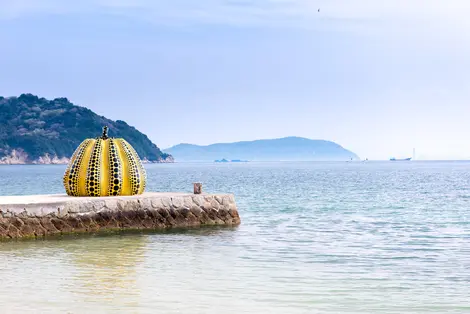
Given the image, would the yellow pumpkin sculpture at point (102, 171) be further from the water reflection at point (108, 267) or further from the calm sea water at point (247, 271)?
the water reflection at point (108, 267)

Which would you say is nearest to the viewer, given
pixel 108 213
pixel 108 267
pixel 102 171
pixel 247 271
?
pixel 247 271

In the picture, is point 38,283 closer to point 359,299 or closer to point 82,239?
point 359,299

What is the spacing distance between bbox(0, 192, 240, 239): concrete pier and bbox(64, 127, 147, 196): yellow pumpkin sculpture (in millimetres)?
1030

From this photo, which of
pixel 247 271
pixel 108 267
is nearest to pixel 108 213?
pixel 108 267

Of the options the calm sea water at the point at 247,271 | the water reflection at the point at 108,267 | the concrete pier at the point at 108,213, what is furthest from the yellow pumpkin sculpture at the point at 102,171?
the water reflection at the point at 108,267

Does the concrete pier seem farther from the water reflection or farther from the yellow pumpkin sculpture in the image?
the yellow pumpkin sculpture

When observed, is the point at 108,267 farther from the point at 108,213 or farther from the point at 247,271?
the point at 108,213

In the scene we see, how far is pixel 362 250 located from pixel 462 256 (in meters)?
2.46

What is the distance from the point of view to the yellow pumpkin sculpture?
950 inches

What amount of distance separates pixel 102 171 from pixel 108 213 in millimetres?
2076

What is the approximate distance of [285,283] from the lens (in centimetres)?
1451

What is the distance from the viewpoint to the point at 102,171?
2423cm

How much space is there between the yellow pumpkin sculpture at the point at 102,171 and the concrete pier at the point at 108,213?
103 cm

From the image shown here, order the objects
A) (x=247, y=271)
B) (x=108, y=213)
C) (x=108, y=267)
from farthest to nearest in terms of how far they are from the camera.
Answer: (x=108, y=213) → (x=108, y=267) → (x=247, y=271)
